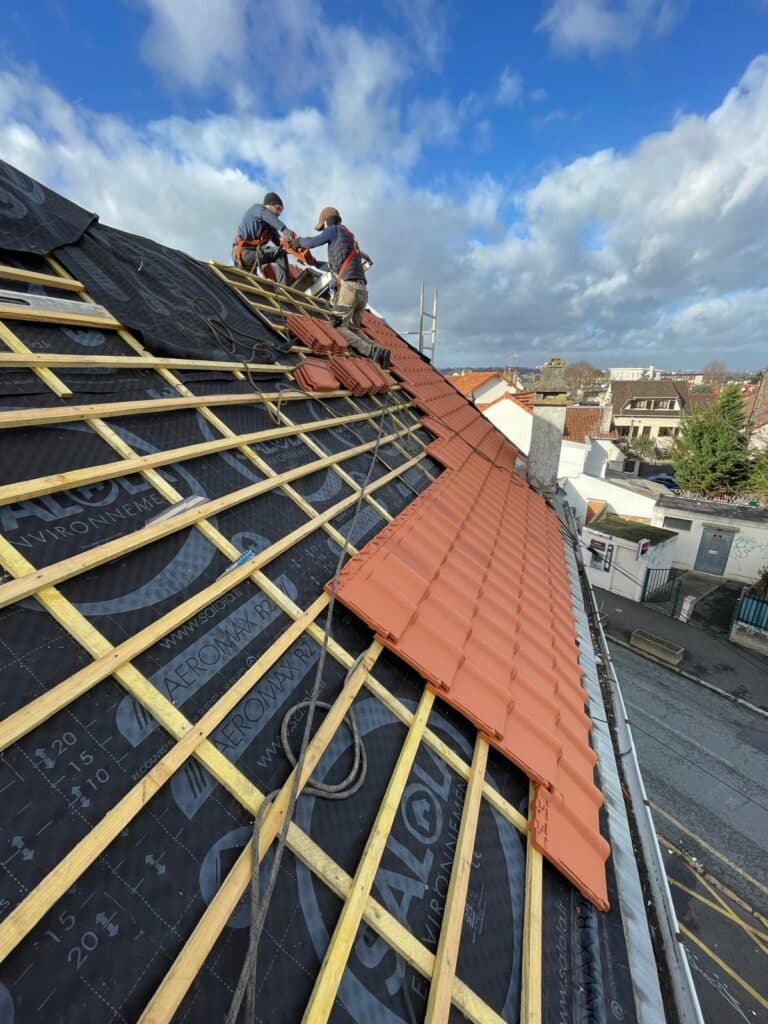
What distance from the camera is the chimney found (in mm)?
7613

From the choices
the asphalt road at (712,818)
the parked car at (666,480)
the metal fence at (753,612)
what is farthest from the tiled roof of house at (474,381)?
the asphalt road at (712,818)

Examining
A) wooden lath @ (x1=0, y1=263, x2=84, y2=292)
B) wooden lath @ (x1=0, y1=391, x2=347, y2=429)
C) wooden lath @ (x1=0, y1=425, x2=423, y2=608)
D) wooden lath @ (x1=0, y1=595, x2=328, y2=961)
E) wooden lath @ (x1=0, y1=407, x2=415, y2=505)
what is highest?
wooden lath @ (x1=0, y1=263, x2=84, y2=292)

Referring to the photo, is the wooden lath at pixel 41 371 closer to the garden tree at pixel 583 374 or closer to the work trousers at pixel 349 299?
the work trousers at pixel 349 299

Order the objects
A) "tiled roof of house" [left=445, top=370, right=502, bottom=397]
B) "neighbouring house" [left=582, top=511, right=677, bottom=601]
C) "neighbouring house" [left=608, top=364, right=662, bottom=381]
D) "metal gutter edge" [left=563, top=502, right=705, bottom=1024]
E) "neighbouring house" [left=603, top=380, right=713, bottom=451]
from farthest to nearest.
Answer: "neighbouring house" [left=608, top=364, right=662, bottom=381]
"neighbouring house" [left=603, top=380, right=713, bottom=451]
"tiled roof of house" [left=445, top=370, right=502, bottom=397]
"neighbouring house" [left=582, top=511, right=677, bottom=601]
"metal gutter edge" [left=563, top=502, right=705, bottom=1024]

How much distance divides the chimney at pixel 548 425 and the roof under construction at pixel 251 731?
4.73 m

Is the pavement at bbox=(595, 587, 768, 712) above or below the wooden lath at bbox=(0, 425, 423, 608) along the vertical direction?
below

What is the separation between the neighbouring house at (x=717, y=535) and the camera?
56.4 ft

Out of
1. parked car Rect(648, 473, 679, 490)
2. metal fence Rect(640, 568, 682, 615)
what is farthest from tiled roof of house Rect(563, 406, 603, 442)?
metal fence Rect(640, 568, 682, 615)

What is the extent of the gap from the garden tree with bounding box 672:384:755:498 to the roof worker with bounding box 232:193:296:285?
24250 mm

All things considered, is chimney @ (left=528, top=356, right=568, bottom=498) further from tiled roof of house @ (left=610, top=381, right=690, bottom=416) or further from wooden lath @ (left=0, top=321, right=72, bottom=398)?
tiled roof of house @ (left=610, top=381, right=690, bottom=416)

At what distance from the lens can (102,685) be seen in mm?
1540

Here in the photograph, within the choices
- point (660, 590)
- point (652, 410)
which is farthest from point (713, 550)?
point (652, 410)

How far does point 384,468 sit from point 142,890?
11.6 ft

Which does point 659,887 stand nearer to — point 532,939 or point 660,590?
point 532,939
